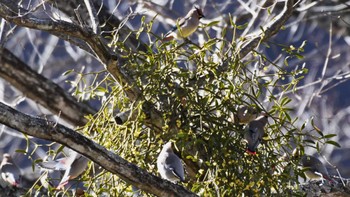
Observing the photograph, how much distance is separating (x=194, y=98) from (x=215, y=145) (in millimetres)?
188

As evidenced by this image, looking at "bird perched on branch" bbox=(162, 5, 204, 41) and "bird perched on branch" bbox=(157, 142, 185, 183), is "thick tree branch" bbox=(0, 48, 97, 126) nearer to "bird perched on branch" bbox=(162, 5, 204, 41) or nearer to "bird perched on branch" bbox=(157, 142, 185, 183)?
"bird perched on branch" bbox=(162, 5, 204, 41)

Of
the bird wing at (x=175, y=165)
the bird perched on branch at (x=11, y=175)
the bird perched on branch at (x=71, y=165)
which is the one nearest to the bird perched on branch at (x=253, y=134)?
the bird wing at (x=175, y=165)

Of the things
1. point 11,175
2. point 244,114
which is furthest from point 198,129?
point 11,175

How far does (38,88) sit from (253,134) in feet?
8.62

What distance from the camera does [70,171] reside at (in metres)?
3.70

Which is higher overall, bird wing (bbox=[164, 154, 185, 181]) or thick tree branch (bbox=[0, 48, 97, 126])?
thick tree branch (bbox=[0, 48, 97, 126])

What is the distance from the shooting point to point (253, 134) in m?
3.40

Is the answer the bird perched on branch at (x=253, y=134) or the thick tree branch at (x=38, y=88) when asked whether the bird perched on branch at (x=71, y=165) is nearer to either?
the bird perched on branch at (x=253, y=134)

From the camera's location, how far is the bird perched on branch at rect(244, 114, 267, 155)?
3.37 meters

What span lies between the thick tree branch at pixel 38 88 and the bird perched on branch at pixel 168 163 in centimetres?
237

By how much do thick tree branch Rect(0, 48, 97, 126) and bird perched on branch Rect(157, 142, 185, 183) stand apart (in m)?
2.37

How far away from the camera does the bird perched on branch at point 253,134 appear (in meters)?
3.37

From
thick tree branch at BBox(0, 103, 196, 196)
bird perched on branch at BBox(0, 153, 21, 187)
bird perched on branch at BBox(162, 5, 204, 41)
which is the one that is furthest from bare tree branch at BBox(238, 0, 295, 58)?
bird perched on branch at BBox(0, 153, 21, 187)

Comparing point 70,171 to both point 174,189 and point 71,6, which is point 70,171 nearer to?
point 174,189
